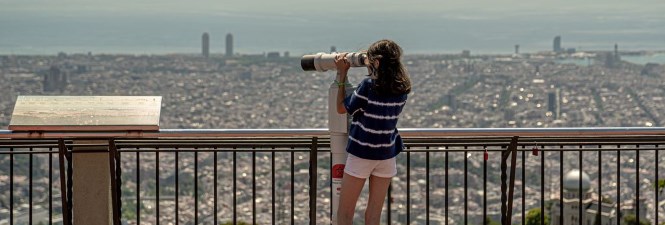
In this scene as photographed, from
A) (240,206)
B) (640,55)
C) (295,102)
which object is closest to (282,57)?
(295,102)

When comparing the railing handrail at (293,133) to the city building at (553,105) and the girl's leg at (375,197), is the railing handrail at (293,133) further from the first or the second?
the city building at (553,105)

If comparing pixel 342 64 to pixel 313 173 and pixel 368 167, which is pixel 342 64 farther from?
pixel 313 173

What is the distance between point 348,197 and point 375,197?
20cm

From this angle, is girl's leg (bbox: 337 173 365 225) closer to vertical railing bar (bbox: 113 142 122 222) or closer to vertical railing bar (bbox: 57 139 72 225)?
vertical railing bar (bbox: 113 142 122 222)

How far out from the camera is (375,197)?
7781mm

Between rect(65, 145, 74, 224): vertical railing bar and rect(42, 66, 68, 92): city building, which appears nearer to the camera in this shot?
rect(65, 145, 74, 224): vertical railing bar

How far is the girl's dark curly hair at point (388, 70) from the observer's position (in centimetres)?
724

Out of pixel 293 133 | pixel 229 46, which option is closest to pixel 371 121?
pixel 293 133

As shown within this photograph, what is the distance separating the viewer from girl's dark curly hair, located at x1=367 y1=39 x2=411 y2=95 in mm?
7238

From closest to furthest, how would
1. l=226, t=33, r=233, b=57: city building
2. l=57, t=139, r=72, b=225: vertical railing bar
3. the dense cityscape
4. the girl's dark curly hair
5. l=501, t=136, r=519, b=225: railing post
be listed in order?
the girl's dark curly hair, l=57, t=139, r=72, b=225: vertical railing bar, l=501, t=136, r=519, b=225: railing post, the dense cityscape, l=226, t=33, r=233, b=57: city building

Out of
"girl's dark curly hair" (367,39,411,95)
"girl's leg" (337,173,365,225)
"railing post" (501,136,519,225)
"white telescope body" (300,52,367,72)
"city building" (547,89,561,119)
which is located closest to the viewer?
"girl's dark curly hair" (367,39,411,95)

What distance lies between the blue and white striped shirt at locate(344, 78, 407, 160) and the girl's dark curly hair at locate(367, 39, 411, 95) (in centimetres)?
5

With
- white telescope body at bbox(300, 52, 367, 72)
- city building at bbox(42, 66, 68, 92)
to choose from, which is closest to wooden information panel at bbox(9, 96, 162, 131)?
white telescope body at bbox(300, 52, 367, 72)

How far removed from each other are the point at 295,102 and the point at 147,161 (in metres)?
41.3
